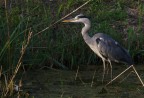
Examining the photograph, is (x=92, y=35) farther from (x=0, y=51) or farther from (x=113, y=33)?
(x=0, y=51)

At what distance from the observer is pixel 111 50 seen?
10.2 metres

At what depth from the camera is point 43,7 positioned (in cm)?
1209

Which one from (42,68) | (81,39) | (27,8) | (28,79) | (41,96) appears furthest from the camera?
(27,8)

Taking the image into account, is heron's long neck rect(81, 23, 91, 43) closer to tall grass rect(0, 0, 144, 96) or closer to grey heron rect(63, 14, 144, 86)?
grey heron rect(63, 14, 144, 86)

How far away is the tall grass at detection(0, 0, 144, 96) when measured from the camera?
884 cm

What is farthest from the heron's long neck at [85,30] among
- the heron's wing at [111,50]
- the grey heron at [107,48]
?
the heron's wing at [111,50]

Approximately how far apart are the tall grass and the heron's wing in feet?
0.85

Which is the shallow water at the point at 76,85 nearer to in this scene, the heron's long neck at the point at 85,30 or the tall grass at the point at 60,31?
the tall grass at the point at 60,31

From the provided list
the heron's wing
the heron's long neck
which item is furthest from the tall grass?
the heron's wing

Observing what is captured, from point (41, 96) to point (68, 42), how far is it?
2.38 m

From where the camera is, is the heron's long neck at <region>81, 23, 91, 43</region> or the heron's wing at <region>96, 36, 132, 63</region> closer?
the heron's wing at <region>96, 36, 132, 63</region>

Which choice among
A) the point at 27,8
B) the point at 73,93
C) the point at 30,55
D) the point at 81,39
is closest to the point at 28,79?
the point at 30,55

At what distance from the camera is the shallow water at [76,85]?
8.20 m

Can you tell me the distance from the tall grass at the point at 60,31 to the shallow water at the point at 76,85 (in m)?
0.22
